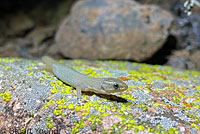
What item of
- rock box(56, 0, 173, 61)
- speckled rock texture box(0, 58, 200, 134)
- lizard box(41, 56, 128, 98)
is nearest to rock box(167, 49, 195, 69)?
rock box(56, 0, 173, 61)

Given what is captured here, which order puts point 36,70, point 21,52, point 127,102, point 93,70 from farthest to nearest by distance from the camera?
point 21,52 < point 93,70 < point 36,70 < point 127,102

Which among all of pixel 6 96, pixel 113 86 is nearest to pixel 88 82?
pixel 113 86

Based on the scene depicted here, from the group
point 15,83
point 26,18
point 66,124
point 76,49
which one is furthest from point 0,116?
point 26,18

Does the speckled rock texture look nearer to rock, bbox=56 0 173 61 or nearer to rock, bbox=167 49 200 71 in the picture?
rock, bbox=56 0 173 61

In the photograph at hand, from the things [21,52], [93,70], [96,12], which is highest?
[96,12]

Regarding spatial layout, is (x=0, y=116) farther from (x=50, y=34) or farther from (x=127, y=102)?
(x=50, y=34)

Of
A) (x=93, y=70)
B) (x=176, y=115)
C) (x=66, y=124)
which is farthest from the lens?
(x=93, y=70)

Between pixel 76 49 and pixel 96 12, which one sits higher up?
pixel 96 12
